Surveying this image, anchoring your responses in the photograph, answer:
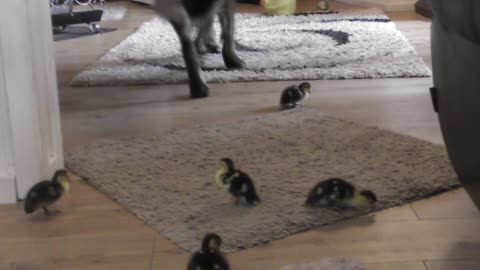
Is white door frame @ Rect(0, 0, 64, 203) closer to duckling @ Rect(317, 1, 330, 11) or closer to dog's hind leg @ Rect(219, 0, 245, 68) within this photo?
dog's hind leg @ Rect(219, 0, 245, 68)

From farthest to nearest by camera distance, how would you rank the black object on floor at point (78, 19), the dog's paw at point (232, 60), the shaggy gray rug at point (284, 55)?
1. the black object on floor at point (78, 19)
2. the dog's paw at point (232, 60)
3. the shaggy gray rug at point (284, 55)

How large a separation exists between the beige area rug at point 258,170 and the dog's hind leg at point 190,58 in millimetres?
389

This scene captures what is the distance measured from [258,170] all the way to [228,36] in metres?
1.23

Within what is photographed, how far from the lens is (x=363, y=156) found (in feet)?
6.31

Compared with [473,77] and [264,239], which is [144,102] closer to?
[264,239]

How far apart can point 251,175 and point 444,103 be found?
55 centimetres

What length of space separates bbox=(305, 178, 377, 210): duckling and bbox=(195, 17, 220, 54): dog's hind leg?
4.83 feet

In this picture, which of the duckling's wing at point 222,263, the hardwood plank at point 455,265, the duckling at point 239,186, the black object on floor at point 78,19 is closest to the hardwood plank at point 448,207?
the hardwood plank at point 455,265

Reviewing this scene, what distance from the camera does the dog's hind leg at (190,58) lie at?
2.61 meters

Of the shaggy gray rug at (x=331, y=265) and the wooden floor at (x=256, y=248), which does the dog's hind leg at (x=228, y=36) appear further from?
the shaggy gray rug at (x=331, y=265)

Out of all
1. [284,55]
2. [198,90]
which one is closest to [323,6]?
[284,55]

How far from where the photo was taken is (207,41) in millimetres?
3240

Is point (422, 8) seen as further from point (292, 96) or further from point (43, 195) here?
point (43, 195)

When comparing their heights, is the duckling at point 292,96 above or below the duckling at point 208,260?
below
